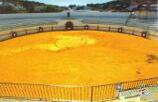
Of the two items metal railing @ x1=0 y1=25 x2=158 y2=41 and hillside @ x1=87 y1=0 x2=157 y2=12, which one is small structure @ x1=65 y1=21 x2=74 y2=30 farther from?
hillside @ x1=87 y1=0 x2=157 y2=12

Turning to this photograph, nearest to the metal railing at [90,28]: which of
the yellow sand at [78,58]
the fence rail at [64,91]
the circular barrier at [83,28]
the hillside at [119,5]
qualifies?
the circular barrier at [83,28]

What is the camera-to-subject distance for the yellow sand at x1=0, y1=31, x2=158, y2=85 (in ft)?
64.1

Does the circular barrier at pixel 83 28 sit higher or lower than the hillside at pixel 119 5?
lower

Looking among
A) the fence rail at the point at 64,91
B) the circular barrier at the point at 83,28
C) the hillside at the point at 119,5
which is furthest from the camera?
the hillside at the point at 119,5

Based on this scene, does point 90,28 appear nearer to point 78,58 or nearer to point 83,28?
point 83,28

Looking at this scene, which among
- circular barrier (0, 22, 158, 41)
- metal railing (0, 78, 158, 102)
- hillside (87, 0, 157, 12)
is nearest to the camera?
metal railing (0, 78, 158, 102)

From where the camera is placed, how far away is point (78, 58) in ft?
78.9

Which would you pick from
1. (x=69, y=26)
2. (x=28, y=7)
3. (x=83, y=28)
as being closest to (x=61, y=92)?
(x=83, y=28)

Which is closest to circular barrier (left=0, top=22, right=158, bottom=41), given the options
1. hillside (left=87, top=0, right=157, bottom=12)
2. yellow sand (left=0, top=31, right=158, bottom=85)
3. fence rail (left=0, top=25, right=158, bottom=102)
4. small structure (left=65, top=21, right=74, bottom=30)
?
small structure (left=65, top=21, right=74, bottom=30)

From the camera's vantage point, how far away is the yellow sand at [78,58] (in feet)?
64.1

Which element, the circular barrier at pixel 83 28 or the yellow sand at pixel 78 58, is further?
the circular barrier at pixel 83 28

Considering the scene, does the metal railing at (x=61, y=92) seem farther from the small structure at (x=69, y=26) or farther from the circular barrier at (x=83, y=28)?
the small structure at (x=69, y=26)

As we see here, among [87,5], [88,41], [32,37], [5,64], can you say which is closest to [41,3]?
[87,5]

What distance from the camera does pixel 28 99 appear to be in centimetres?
1426
